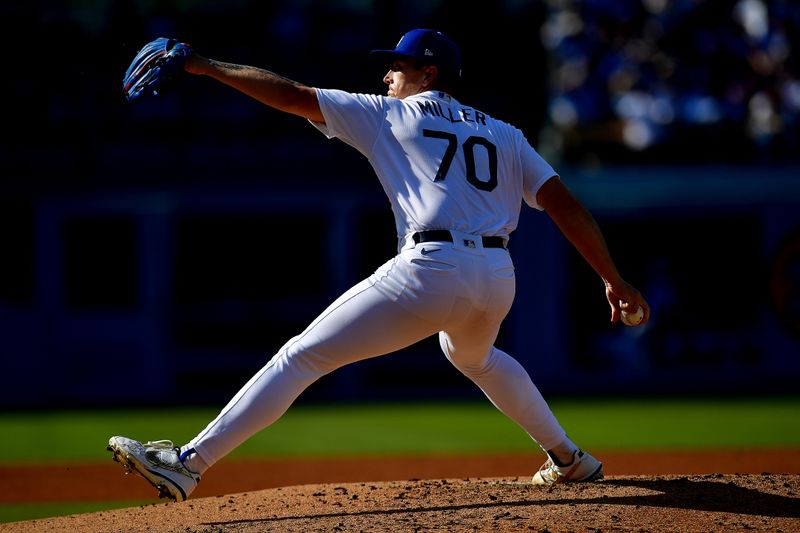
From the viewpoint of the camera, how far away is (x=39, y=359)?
13734 millimetres

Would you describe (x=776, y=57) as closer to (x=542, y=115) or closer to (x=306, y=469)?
(x=542, y=115)

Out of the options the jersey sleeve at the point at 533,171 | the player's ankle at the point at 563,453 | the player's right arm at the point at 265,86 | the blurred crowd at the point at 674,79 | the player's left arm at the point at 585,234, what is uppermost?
the blurred crowd at the point at 674,79

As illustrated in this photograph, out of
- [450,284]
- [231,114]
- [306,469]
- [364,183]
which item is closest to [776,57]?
[364,183]

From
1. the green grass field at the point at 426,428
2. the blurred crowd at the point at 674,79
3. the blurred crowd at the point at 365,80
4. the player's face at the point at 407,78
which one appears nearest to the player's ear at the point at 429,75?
the player's face at the point at 407,78

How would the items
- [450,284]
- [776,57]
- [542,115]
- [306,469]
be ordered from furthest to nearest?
[776,57] < [542,115] < [306,469] < [450,284]

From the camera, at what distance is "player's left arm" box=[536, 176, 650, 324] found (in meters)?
4.41

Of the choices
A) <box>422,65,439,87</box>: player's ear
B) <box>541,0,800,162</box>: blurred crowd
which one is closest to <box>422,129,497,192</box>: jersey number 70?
<box>422,65,439,87</box>: player's ear

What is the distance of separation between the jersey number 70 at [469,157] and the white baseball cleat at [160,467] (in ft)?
4.62

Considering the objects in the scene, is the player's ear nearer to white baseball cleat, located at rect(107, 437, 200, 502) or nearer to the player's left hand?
the player's left hand

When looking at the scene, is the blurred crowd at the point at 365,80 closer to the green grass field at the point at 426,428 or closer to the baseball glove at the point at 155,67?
the green grass field at the point at 426,428

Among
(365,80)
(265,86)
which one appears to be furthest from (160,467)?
(365,80)

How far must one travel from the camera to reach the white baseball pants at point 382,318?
4098mm

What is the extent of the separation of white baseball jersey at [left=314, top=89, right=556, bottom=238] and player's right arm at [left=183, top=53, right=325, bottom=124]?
5 cm

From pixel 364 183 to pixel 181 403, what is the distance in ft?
11.6
